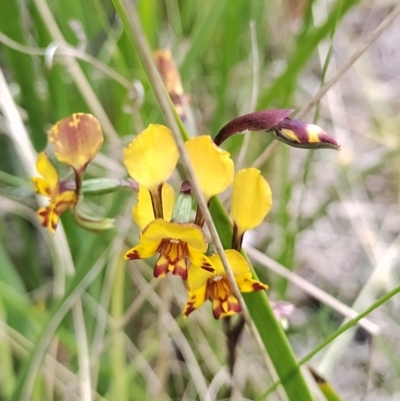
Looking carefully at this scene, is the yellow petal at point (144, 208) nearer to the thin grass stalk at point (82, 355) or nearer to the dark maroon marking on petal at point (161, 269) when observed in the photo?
the dark maroon marking on petal at point (161, 269)

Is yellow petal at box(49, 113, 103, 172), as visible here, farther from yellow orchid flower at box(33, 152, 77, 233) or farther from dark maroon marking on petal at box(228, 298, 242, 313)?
dark maroon marking on petal at box(228, 298, 242, 313)

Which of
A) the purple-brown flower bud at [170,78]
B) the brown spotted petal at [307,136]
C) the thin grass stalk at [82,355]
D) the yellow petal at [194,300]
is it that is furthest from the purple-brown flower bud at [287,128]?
the thin grass stalk at [82,355]

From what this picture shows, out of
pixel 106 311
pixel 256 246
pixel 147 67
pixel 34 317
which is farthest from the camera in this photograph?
pixel 256 246

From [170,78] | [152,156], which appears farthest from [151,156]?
[170,78]

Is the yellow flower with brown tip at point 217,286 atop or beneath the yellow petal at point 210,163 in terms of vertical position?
beneath

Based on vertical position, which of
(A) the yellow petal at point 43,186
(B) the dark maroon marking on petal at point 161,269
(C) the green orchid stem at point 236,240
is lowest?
(B) the dark maroon marking on petal at point 161,269

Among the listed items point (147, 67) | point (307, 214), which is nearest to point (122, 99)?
point (307, 214)

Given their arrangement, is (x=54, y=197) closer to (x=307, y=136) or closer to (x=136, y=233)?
(x=307, y=136)

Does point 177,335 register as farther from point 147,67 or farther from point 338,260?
point 147,67
